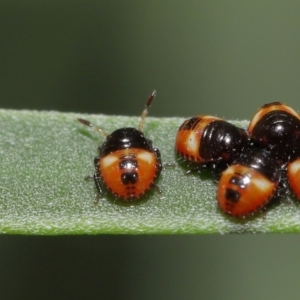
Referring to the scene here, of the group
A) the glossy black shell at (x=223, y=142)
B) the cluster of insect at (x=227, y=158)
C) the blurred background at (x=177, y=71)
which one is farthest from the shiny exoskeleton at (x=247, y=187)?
the blurred background at (x=177, y=71)

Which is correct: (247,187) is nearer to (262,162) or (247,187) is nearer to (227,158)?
(262,162)

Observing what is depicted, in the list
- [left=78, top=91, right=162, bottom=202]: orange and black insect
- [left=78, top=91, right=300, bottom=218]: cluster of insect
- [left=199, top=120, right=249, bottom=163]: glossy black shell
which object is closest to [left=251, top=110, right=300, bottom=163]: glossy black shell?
[left=78, top=91, right=300, bottom=218]: cluster of insect

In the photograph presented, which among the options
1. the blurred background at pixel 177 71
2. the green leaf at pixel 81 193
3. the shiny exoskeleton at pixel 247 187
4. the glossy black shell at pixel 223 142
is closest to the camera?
the green leaf at pixel 81 193

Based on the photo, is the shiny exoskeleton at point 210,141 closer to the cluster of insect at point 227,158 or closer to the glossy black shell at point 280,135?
the cluster of insect at point 227,158

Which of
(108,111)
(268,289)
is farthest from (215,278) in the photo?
(108,111)

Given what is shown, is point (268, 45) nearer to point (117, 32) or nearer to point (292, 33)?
point (292, 33)

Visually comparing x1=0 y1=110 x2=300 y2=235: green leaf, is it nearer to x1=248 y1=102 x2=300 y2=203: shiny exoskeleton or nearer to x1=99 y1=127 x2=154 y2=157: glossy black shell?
x1=99 y1=127 x2=154 y2=157: glossy black shell
